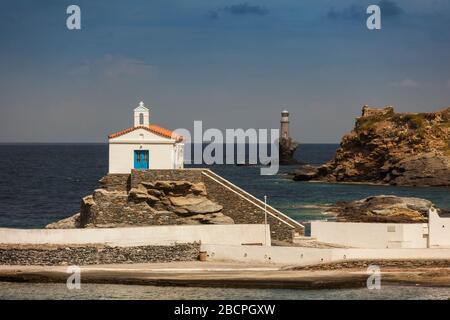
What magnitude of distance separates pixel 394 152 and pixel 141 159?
72.4 meters

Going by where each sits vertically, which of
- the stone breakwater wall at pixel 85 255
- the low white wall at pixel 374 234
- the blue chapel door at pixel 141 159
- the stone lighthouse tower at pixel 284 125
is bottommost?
the stone breakwater wall at pixel 85 255

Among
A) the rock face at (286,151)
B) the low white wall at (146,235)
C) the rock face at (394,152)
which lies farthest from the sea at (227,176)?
the rock face at (286,151)

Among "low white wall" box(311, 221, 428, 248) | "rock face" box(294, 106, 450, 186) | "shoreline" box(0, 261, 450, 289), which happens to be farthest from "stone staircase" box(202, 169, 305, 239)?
"rock face" box(294, 106, 450, 186)

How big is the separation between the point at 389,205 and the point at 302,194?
27.5 meters

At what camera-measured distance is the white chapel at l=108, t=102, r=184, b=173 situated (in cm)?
4694

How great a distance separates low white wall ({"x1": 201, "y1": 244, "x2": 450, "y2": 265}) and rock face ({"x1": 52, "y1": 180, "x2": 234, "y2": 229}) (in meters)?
5.45

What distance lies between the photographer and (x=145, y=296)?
34.1 meters

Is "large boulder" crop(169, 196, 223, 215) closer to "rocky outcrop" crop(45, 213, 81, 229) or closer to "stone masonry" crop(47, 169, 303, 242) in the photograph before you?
"stone masonry" crop(47, 169, 303, 242)

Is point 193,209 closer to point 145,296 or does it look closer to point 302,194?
point 145,296

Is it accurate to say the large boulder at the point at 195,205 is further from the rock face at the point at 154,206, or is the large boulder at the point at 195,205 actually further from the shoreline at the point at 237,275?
the shoreline at the point at 237,275

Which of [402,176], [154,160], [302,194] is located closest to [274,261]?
[154,160]

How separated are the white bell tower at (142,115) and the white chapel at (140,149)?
1375 millimetres

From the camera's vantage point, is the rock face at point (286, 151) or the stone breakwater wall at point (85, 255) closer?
the stone breakwater wall at point (85, 255)

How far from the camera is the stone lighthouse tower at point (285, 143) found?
157875 millimetres
